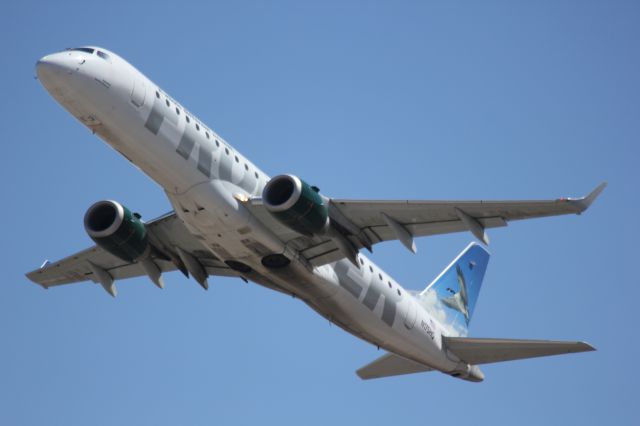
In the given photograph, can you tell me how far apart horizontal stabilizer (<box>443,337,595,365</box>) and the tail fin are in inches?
43.1

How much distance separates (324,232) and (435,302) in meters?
12.2

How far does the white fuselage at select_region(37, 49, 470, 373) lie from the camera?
1145 inches

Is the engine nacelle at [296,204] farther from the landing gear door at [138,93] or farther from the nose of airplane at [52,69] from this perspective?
the nose of airplane at [52,69]

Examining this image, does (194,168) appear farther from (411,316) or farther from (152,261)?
(411,316)

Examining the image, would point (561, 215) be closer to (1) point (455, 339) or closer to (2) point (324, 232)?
(2) point (324, 232)

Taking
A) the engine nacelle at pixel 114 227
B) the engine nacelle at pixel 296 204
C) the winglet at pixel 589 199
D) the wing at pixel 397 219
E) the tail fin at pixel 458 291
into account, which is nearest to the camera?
the winglet at pixel 589 199

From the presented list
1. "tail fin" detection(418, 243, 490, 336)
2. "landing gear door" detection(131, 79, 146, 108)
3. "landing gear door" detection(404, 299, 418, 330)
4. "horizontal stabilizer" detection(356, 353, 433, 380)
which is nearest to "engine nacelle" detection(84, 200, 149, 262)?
"landing gear door" detection(131, 79, 146, 108)

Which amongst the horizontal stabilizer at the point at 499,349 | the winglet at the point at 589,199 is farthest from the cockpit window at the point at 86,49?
the horizontal stabilizer at the point at 499,349

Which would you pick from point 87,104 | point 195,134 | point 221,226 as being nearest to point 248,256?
point 221,226

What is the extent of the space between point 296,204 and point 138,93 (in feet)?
19.6

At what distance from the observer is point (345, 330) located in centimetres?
3659

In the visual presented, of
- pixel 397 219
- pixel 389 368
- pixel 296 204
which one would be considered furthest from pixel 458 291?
pixel 296 204

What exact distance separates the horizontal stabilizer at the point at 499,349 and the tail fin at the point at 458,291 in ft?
3.59

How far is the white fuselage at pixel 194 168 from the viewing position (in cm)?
2909
